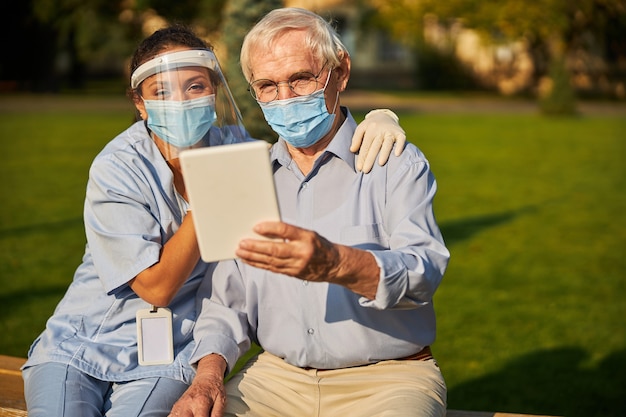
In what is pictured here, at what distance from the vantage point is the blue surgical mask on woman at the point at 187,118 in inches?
114

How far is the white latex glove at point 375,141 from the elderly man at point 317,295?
0.04 metres

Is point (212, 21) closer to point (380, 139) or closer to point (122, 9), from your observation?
point (122, 9)

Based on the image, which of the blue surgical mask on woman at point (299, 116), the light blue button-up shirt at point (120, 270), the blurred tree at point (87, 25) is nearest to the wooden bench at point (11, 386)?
the light blue button-up shirt at point (120, 270)

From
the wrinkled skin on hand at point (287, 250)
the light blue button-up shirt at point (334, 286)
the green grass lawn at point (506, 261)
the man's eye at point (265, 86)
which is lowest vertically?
the green grass lawn at point (506, 261)

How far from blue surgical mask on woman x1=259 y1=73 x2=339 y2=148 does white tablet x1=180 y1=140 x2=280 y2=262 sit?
737 mm

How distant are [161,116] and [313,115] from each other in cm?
52

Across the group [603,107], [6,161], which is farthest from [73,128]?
[603,107]

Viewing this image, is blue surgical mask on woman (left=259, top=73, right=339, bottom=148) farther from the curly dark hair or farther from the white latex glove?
the curly dark hair

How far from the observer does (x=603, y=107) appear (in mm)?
31484

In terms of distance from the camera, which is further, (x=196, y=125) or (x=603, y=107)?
(x=603, y=107)

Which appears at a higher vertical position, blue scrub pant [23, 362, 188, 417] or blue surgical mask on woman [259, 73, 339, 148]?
blue surgical mask on woman [259, 73, 339, 148]

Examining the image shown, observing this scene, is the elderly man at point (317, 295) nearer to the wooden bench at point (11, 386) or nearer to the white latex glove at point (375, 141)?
the white latex glove at point (375, 141)

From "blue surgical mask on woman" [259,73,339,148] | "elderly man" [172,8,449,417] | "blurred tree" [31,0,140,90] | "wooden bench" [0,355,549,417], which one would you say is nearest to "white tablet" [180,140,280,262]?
"elderly man" [172,8,449,417]

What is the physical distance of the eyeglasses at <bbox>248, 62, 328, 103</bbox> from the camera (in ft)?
10.3
